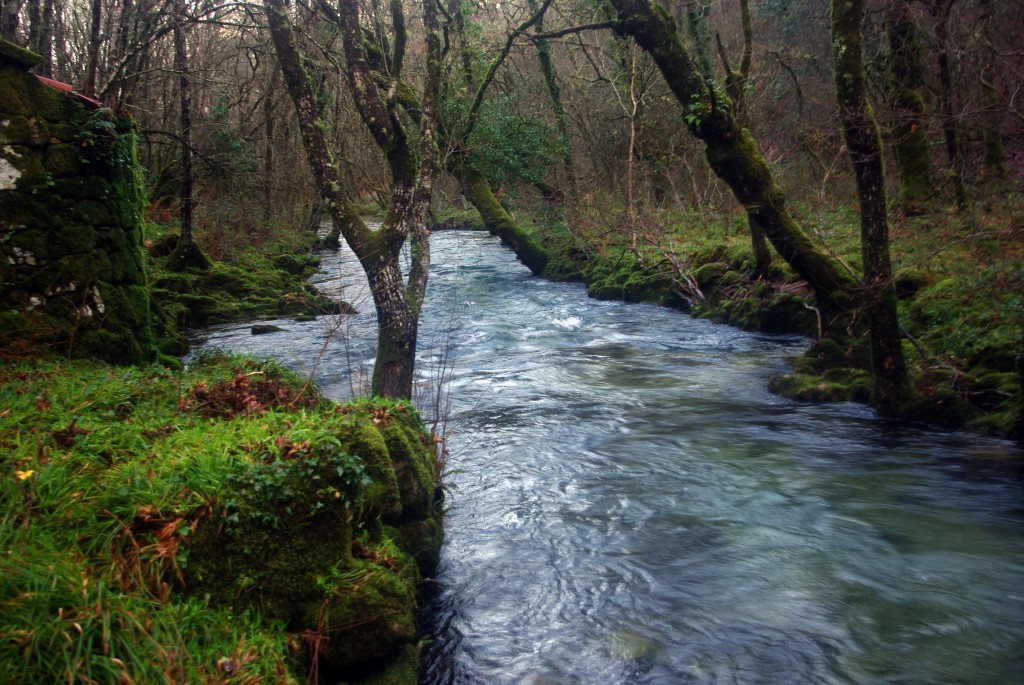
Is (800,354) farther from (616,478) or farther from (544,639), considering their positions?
(544,639)

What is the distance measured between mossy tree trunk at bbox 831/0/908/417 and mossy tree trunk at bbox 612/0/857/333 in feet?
7.65

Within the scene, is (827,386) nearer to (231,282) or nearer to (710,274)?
(710,274)

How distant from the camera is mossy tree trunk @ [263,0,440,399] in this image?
8.65 m

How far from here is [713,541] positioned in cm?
662

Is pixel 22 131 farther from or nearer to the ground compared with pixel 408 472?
farther from the ground

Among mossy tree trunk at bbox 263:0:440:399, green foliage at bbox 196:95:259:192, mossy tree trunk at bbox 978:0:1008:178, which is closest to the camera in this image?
mossy tree trunk at bbox 263:0:440:399

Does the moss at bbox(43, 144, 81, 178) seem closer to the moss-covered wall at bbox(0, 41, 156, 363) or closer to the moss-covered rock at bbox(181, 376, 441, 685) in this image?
the moss-covered wall at bbox(0, 41, 156, 363)

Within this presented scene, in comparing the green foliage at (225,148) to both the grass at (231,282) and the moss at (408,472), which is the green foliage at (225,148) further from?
the moss at (408,472)

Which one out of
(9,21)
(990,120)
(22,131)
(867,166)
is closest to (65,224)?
(22,131)

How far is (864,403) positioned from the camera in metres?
10.6

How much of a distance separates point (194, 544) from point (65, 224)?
466 centimetres

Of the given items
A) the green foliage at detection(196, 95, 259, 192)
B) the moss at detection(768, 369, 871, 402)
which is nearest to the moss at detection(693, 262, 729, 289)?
the moss at detection(768, 369, 871, 402)

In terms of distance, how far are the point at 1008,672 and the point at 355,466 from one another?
13.7ft

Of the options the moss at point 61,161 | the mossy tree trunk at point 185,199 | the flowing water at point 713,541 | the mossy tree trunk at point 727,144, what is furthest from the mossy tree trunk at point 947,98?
the mossy tree trunk at point 185,199
